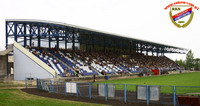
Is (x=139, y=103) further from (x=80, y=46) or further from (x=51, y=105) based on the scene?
(x=80, y=46)

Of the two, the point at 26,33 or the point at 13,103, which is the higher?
the point at 26,33

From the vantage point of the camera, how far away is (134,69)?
61.1m

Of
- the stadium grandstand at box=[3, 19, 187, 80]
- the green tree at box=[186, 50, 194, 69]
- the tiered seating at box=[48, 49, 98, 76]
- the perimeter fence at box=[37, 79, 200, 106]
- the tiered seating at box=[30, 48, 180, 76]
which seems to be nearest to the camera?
the perimeter fence at box=[37, 79, 200, 106]

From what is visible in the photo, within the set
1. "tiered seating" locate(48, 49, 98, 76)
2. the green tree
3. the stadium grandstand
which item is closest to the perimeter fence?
the stadium grandstand

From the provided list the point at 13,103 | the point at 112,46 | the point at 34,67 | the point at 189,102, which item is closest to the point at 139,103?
the point at 189,102

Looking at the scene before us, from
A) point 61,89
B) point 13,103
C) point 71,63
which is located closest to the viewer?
point 13,103

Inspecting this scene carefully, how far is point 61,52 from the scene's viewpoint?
51625mm

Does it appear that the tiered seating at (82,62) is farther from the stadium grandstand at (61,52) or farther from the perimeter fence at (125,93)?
the perimeter fence at (125,93)

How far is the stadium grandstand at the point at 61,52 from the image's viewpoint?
4016 cm

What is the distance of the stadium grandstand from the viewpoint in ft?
132

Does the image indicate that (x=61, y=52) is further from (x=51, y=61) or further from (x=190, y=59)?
(x=190, y=59)

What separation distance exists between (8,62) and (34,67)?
528cm

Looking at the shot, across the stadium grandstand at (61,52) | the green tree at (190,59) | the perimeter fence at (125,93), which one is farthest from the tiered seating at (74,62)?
the green tree at (190,59)

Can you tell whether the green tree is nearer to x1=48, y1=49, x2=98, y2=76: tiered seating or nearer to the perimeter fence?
x1=48, y1=49, x2=98, y2=76: tiered seating
